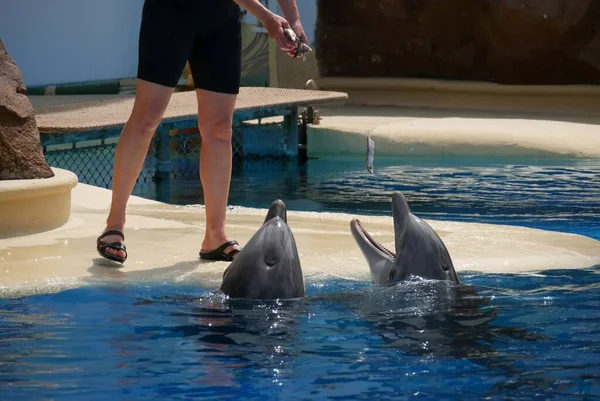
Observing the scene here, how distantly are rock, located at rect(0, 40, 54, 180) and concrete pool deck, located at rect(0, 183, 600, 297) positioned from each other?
282mm

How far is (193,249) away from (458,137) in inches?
224

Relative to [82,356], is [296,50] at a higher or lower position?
higher

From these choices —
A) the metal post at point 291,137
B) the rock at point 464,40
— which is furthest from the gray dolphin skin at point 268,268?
the rock at point 464,40

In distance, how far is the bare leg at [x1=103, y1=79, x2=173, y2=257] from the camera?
13.6 ft

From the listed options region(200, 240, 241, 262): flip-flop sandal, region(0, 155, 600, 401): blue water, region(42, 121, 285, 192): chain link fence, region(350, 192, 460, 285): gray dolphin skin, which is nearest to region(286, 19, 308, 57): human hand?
region(350, 192, 460, 285): gray dolphin skin

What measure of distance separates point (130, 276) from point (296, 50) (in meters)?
1.03

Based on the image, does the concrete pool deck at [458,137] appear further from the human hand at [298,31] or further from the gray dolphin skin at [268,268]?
the gray dolphin skin at [268,268]

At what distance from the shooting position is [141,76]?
164 inches

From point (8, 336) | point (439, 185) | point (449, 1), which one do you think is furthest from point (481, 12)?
point (8, 336)

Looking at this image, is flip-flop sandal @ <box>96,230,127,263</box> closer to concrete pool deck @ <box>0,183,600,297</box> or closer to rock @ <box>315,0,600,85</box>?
concrete pool deck @ <box>0,183,600,297</box>

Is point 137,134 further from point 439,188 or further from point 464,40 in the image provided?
point 464,40

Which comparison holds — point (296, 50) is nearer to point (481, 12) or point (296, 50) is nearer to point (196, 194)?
point (196, 194)

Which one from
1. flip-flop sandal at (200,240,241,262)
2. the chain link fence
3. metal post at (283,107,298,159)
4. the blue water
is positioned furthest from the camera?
metal post at (283,107,298,159)

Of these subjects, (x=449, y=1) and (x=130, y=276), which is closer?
(x=130, y=276)
